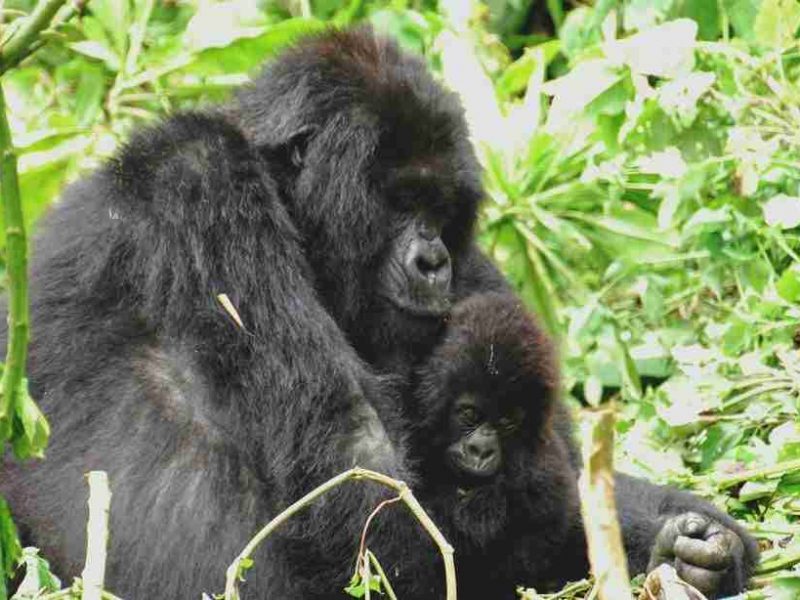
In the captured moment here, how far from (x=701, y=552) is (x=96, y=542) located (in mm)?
1605

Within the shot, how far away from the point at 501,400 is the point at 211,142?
0.88 meters

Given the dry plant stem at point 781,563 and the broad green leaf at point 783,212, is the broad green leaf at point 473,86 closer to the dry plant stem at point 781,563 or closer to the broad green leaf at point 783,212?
the broad green leaf at point 783,212

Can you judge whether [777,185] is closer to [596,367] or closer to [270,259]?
[596,367]

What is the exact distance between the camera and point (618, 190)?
5.57 meters

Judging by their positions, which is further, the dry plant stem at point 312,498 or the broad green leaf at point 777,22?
the broad green leaf at point 777,22

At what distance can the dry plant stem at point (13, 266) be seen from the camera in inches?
91.5

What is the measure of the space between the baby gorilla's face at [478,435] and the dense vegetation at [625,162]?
2.44 feet

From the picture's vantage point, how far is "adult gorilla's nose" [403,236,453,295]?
3707 mm

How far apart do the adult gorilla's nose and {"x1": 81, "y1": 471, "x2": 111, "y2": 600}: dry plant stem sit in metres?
1.33

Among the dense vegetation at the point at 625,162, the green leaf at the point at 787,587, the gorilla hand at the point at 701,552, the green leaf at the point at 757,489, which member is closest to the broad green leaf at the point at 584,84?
the dense vegetation at the point at 625,162

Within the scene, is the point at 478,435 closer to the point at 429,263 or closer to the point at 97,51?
the point at 429,263

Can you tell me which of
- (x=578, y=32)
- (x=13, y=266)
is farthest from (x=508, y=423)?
(x=578, y=32)

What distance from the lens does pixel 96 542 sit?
2.41 meters

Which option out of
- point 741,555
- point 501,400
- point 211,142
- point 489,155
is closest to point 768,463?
point 741,555
